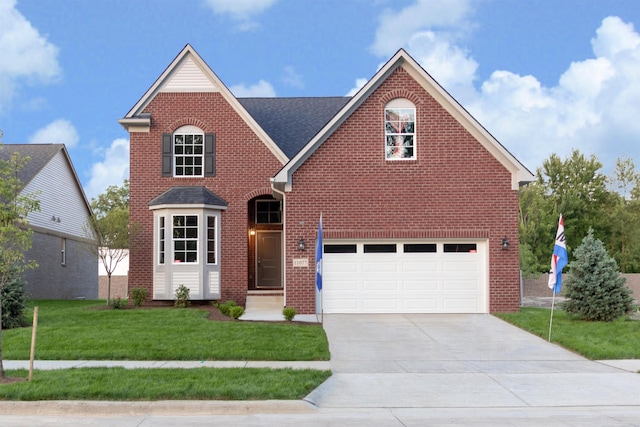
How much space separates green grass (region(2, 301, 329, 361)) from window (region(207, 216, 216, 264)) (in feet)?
13.4

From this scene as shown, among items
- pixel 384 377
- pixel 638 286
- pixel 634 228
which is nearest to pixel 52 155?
pixel 384 377

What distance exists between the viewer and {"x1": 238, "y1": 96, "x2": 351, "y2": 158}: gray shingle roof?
23703mm

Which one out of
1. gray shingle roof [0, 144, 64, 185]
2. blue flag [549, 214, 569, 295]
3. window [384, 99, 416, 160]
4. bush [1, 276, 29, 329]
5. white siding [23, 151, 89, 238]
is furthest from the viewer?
white siding [23, 151, 89, 238]

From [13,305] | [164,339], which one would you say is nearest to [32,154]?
[13,305]

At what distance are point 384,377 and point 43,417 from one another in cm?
528

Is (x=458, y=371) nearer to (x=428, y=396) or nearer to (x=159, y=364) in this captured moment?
(x=428, y=396)

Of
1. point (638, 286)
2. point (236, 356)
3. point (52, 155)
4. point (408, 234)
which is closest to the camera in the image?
point (236, 356)

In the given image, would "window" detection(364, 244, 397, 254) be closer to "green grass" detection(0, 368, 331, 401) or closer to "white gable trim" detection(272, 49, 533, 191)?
"white gable trim" detection(272, 49, 533, 191)

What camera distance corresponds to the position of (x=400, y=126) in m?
19.6

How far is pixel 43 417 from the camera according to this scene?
28.4ft

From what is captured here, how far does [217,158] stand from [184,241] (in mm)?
3085

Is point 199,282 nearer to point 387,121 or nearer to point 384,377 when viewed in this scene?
point 387,121

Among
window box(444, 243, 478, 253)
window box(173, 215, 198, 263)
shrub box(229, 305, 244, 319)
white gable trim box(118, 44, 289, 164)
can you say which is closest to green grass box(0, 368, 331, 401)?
shrub box(229, 305, 244, 319)

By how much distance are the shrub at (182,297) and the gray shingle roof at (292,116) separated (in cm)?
563
